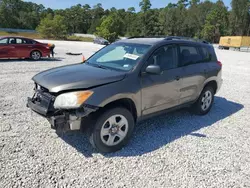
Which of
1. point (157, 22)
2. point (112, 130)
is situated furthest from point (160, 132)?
point (157, 22)

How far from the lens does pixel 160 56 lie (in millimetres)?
4387

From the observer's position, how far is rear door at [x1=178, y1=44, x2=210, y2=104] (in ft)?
15.8

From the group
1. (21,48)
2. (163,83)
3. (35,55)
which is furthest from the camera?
(35,55)

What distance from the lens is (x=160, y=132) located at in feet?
14.9

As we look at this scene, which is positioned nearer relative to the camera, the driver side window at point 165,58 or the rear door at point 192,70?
the driver side window at point 165,58

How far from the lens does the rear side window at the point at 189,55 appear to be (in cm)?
484

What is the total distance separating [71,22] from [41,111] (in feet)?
319

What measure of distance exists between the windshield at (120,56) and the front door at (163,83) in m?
0.25

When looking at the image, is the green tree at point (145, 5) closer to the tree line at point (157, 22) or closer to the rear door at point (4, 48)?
the tree line at point (157, 22)

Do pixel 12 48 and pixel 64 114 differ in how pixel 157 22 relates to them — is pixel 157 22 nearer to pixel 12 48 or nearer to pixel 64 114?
pixel 12 48

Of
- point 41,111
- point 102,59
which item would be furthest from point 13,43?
point 41,111

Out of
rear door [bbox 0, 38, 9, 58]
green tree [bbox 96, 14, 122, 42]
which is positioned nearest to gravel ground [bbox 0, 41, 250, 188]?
rear door [bbox 0, 38, 9, 58]

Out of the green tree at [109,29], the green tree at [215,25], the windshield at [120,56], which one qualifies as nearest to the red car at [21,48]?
the windshield at [120,56]

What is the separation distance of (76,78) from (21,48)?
35.7ft
